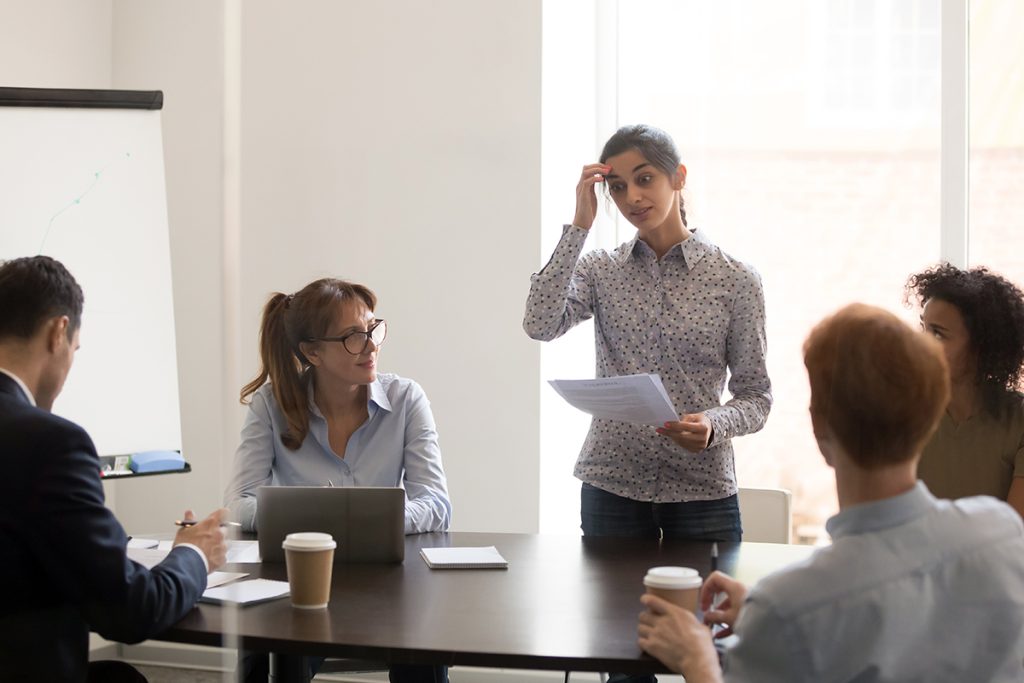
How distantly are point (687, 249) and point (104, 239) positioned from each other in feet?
4.43

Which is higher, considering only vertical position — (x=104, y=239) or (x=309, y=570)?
(x=104, y=239)

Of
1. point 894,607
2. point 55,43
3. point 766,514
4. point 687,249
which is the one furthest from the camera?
point 766,514

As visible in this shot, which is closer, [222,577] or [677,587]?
[677,587]

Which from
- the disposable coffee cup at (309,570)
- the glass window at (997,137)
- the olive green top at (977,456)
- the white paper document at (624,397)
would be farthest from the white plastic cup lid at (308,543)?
the glass window at (997,137)

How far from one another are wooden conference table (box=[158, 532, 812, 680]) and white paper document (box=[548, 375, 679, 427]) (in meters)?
0.27

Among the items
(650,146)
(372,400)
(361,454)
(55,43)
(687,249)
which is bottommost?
(361,454)

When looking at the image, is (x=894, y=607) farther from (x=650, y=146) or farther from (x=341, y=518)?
(x=650, y=146)

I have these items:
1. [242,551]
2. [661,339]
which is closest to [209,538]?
[242,551]

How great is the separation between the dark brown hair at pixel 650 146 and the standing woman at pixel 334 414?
680 mm

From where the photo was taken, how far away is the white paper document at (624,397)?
1.87 metres

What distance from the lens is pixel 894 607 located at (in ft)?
3.34

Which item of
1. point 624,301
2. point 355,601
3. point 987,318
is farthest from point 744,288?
point 355,601

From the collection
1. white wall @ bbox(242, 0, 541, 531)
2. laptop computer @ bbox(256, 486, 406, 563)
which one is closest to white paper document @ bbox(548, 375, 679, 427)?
laptop computer @ bbox(256, 486, 406, 563)

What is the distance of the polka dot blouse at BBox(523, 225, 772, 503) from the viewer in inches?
87.8
